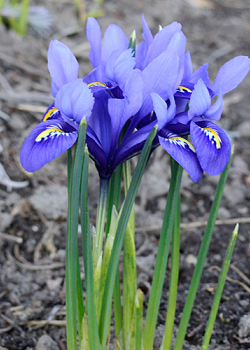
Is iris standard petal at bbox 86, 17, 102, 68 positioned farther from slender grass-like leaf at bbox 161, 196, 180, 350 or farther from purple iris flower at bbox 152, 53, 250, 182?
slender grass-like leaf at bbox 161, 196, 180, 350

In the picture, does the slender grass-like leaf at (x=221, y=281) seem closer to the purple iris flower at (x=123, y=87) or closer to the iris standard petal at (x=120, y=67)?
the purple iris flower at (x=123, y=87)

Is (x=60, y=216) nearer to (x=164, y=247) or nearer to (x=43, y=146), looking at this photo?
(x=164, y=247)

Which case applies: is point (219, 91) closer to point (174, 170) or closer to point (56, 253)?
point (174, 170)

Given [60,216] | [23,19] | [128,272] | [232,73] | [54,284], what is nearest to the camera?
[232,73]

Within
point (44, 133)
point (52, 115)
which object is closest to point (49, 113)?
point (52, 115)

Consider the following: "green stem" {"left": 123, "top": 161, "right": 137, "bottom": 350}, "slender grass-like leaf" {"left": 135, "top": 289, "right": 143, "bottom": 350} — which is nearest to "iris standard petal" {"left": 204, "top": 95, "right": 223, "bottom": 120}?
"green stem" {"left": 123, "top": 161, "right": 137, "bottom": 350}

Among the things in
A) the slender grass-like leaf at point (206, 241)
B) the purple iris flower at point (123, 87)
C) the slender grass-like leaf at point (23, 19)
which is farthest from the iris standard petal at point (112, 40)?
the slender grass-like leaf at point (23, 19)
